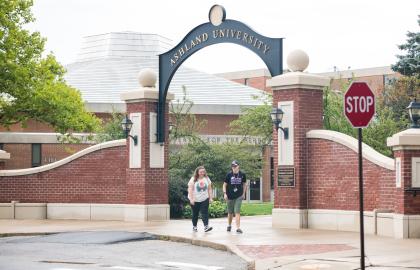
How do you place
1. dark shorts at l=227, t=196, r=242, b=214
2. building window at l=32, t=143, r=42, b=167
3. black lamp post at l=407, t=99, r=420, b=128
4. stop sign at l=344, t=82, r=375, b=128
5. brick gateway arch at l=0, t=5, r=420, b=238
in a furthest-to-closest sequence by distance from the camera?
building window at l=32, t=143, r=42, b=167 → dark shorts at l=227, t=196, r=242, b=214 → brick gateway arch at l=0, t=5, r=420, b=238 → black lamp post at l=407, t=99, r=420, b=128 → stop sign at l=344, t=82, r=375, b=128

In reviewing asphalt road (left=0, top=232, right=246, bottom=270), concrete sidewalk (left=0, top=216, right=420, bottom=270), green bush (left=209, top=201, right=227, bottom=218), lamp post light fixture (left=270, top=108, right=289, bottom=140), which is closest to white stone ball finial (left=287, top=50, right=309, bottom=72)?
lamp post light fixture (left=270, top=108, right=289, bottom=140)

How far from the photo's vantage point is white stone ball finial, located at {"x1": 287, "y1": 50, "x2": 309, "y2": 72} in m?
23.6

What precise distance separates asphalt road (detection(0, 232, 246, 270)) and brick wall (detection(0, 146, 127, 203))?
20.0ft

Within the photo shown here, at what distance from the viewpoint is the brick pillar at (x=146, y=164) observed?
2712 cm

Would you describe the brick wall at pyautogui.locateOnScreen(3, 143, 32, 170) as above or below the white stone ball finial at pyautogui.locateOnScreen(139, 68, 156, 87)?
below

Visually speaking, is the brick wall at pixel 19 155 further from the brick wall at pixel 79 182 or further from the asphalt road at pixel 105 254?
the asphalt road at pixel 105 254

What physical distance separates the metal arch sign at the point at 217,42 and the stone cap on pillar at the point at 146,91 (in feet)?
0.79

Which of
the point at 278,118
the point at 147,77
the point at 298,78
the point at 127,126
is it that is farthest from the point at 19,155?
the point at 298,78

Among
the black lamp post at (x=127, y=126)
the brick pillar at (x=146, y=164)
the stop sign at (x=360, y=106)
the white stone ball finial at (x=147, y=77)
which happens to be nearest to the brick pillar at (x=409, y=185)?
the stop sign at (x=360, y=106)

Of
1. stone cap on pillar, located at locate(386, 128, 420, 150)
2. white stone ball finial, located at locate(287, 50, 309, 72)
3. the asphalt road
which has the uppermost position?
white stone ball finial, located at locate(287, 50, 309, 72)

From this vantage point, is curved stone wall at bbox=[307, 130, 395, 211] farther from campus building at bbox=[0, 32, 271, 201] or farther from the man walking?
campus building at bbox=[0, 32, 271, 201]

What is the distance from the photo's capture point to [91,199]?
2830 cm

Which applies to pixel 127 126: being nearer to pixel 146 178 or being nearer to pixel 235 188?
pixel 146 178

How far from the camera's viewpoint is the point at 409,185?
1969 centimetres
